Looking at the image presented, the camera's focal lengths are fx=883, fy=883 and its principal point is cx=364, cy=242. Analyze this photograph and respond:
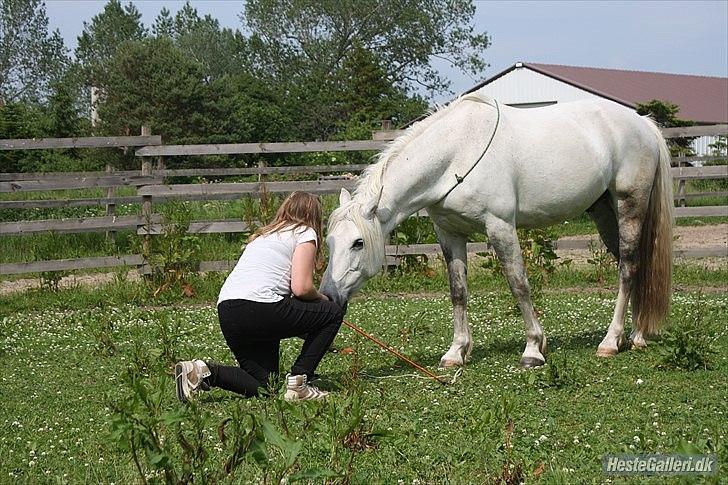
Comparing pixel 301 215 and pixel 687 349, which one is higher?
pixel 301 215

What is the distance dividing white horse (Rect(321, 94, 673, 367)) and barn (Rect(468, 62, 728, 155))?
95.6ft

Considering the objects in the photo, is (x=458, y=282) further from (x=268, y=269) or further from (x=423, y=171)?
(x=268, y=269)

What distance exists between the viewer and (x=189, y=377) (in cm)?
559

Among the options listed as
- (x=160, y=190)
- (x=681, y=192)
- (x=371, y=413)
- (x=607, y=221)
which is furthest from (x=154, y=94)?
(x=371, y=413)

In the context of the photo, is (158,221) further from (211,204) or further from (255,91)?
(255,91)

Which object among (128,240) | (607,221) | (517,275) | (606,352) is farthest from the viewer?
(128,240)

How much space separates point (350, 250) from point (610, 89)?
38.6 m

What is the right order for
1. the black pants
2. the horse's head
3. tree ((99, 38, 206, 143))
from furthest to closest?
1. tree ((99, 38, 206, 143))
2. the horse's head
3. the black pants

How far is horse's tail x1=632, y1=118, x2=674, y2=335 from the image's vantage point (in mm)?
7191

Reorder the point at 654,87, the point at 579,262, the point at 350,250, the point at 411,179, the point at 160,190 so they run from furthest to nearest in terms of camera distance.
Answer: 1. the point at 654,87
2. the point at 579,262
3. the point at 160,190
4. the point at 411,179
5. the point at 350,250

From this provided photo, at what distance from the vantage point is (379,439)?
4.42 metres

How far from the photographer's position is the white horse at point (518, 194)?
20.8 feet

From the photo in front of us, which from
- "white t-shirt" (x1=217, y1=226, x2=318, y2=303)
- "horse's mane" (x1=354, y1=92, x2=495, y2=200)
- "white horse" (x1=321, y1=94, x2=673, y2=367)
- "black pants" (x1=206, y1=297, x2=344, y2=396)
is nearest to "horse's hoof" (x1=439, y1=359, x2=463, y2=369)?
"white horse" (x1=321, y1=94, x2=673, y2=367)

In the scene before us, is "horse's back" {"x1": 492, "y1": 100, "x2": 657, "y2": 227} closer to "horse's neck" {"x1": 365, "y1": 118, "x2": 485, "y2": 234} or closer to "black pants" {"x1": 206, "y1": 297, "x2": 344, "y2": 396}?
"horse's neck" {"x1": 365, "y1": 118, "x2": 485, "y2": 234}
